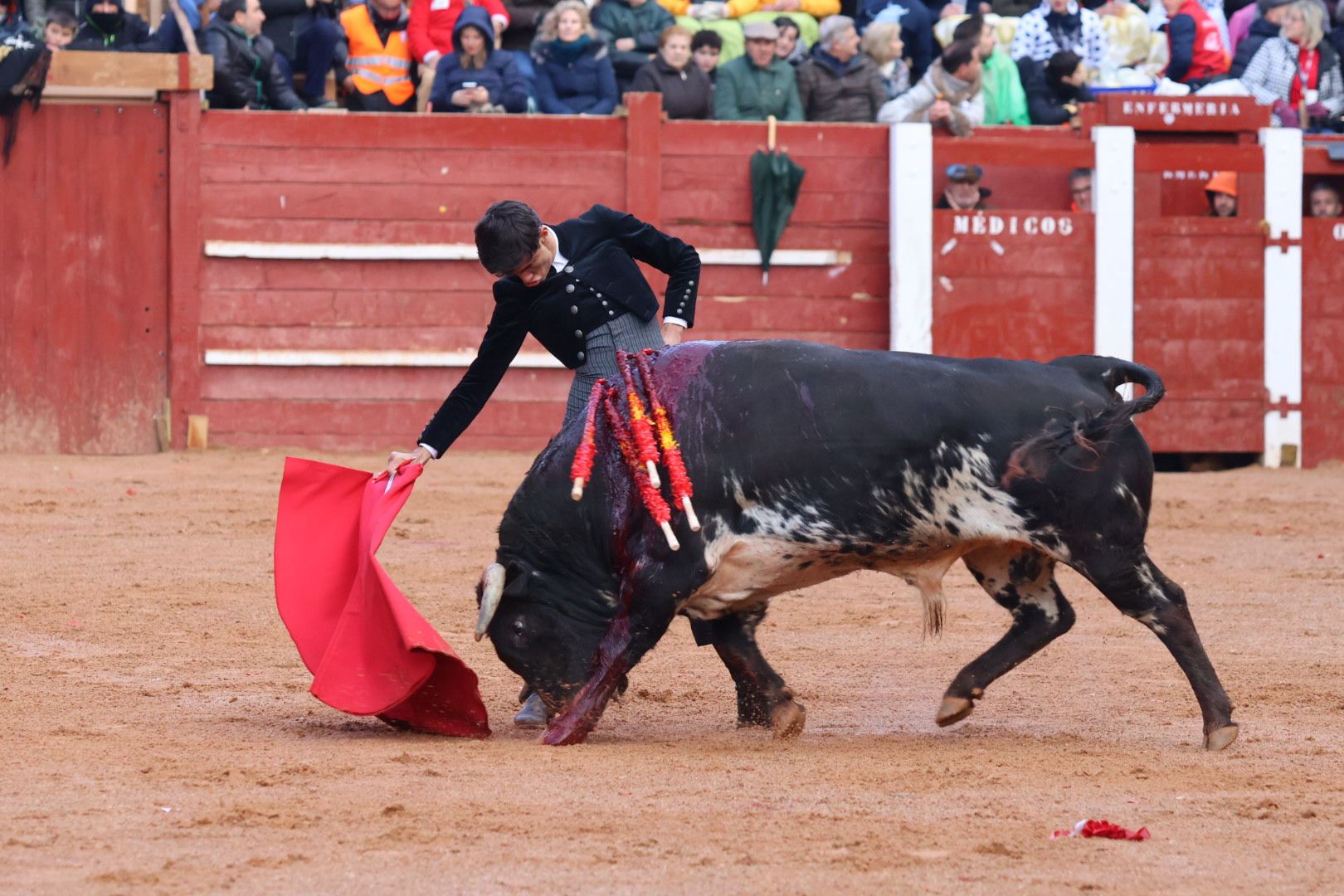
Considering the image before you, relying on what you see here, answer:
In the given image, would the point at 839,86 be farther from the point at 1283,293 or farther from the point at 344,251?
the point at 344,251

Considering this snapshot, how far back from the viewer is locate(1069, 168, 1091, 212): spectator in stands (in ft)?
34.6

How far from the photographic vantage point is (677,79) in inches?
406

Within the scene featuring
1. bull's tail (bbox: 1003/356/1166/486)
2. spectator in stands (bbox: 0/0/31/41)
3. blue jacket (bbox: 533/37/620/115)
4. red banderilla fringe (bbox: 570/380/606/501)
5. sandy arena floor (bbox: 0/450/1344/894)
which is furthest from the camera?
blue jacket (bbox: 533/37/620/115)

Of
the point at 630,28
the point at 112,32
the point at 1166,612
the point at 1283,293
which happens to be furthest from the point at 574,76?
the point at 1166,612

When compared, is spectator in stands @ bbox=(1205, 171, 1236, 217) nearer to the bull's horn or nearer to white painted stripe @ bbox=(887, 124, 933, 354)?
white painted stripe @ bbox=(887, 124, 933, 354)

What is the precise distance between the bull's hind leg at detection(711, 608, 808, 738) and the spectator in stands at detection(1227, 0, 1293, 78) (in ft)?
26.5

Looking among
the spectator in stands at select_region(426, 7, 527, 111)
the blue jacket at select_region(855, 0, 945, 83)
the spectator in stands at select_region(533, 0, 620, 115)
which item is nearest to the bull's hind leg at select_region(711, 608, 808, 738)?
the spectator in stands at select_region(426, 7, 527, 111)

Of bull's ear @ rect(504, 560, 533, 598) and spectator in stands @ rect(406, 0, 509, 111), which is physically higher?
spectator in stands @ rect(406, 0, 509, 111)

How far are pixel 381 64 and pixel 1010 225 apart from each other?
3490 millimetres

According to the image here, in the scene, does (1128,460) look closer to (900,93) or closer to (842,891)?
(842,891)

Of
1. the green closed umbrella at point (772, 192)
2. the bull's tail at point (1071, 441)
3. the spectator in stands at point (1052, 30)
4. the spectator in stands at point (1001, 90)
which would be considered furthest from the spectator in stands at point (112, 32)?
the bull's tail at point (1071, 441)

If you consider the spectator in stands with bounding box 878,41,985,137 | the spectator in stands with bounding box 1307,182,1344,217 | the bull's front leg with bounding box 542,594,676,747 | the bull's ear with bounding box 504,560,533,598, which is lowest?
the bull's front leg with bounding box 542,594,676,747

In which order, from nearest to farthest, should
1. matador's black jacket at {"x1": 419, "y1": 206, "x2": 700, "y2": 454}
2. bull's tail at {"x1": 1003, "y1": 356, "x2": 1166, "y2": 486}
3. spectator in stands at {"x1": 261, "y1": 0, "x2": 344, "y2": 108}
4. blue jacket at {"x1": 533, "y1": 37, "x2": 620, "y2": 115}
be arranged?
bull's tail at {"x1": 1003, "y1": 356, "x2": 1166, "y2": 486} → matador's black jacket at {"x1": 419, "y1": 206, "x2": 700, "y2": 454} → spectator in stands at {"x1": 261, "y1": 0, "x2": 344, "y2": 108} → blue jacket at {"x1": 533, "y1": 37, "x2": 620, "y2": 115}

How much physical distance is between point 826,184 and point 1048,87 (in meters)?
1.48
